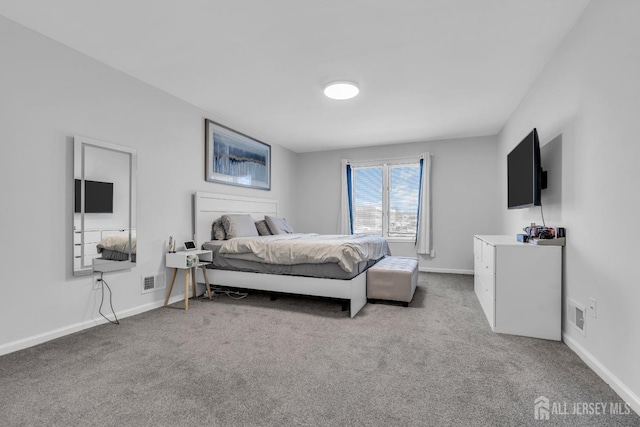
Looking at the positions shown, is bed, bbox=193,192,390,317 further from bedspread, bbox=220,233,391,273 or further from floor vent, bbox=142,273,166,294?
floor vent, bbox=142,273,166,294

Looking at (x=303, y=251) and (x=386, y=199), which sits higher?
(x=386, y=199)

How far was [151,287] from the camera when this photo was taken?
3.27m

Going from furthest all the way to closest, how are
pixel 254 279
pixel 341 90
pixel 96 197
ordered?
pixel 254 279 → pixel 341 90 → pixel 96 197

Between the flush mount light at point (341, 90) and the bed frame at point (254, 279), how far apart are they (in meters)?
1.98

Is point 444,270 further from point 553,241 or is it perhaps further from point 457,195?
point 553,241

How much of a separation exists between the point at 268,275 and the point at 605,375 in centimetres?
282

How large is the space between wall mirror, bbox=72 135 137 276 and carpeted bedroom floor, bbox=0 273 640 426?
639 mm

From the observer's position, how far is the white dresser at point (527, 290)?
2369 millimetres

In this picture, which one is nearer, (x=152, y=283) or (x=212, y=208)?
(x=152, y=283)

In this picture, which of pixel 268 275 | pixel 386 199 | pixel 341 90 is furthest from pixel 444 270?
pixel 341 90

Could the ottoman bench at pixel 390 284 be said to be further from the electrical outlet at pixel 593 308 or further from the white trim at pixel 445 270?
the white trim at pixel 445 270

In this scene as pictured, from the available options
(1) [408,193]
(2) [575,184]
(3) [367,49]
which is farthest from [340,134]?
(2) [575,184]

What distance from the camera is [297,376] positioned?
1.85 m

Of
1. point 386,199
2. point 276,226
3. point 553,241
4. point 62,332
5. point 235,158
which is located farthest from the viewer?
point 386,199
